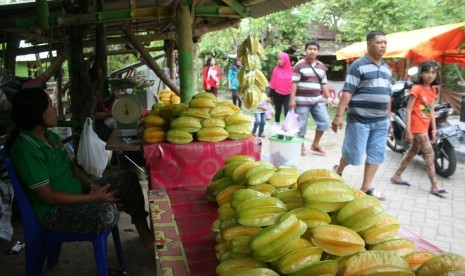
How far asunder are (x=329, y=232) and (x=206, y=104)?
2.30 metres

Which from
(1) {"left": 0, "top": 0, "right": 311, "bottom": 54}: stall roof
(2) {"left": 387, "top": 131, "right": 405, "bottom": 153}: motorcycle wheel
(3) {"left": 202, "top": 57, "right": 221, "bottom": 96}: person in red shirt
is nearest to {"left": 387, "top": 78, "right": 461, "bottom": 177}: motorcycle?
(2) {"left": 387, "top": 131, "right": 405, "bottom": 153}: motorcycle wheel

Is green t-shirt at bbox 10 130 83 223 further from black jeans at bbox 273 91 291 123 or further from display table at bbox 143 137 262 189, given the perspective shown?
black jeans at bbox 273 91 291 123

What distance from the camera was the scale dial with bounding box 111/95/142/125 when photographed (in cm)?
380

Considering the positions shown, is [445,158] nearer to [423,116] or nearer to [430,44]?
[423,116]

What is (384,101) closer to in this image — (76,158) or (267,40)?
(76,158)

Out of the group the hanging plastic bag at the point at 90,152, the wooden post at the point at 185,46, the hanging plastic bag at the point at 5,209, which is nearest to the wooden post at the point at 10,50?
the hanging plastic bag at the point at 90,152

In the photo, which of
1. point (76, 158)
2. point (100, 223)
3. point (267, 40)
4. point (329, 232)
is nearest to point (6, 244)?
point (76, 158)

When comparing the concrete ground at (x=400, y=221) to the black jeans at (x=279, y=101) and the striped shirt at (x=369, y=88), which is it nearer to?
the striped shirt at (x=369, y=88)

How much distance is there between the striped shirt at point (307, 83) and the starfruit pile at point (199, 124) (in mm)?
3424

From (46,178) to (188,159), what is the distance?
121 centimetres

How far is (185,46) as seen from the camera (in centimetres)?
392

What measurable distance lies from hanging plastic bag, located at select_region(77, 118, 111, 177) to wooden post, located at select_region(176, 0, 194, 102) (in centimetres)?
104

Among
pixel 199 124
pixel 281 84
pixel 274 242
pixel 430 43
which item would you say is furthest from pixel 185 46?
pixel 430 43

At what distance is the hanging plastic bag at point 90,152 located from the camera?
3727 mm
